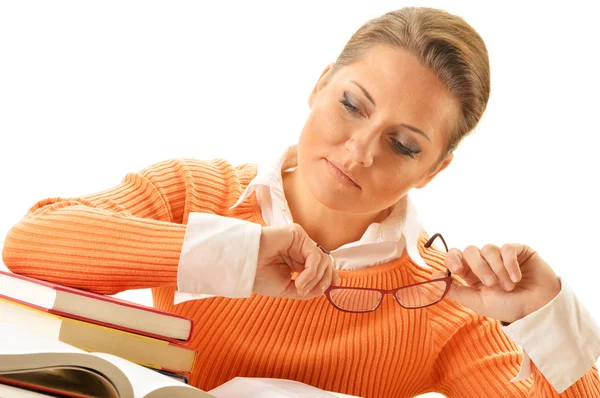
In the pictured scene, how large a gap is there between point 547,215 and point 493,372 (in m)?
1.23

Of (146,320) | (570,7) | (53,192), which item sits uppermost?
(570,7)

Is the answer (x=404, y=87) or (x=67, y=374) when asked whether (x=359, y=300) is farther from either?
(x=67, y=374)

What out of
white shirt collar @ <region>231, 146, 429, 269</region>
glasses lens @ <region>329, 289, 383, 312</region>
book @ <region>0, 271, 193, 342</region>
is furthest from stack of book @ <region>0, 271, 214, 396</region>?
white shirt collar @ <region>231, 146, 429, 269</region>

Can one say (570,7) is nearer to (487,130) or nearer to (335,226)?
(487,130)

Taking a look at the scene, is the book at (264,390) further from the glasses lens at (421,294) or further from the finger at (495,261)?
the finger at (495,261)

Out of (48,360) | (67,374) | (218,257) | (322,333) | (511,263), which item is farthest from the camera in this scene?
(322,333)

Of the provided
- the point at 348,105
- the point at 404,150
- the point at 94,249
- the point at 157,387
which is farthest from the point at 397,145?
the point at 157,387

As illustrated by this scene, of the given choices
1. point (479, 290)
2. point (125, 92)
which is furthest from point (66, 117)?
point (479, 290)

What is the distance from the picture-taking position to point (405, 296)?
1.55 metres

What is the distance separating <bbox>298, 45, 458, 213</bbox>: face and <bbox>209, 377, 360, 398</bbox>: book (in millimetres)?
346

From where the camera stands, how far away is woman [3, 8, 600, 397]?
1.36 m

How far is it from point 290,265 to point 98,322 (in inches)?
13.7

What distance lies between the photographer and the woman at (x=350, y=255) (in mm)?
1359

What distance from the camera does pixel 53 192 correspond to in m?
2.54
